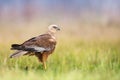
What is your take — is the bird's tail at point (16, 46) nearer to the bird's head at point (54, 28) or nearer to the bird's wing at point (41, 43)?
the bird's wing at point (41, 43)

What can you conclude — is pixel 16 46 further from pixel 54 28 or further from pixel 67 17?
pixel 67 17

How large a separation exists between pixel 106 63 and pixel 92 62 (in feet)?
0.24

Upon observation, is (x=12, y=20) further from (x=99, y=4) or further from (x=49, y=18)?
(x=99, y=4)

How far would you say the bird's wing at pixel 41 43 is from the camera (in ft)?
9.46

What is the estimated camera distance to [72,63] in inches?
118

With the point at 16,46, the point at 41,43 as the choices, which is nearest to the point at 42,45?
the point at 41,43

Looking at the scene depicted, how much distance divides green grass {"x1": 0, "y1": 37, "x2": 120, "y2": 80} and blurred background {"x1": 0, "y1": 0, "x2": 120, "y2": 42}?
0.06m

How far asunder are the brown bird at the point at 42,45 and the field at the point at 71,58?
0.04m

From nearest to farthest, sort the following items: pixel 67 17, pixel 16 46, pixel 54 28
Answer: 1. pixel 16 46
2. pixel 54 28
3. pixel 67 17

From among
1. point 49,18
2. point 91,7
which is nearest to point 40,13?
point 49,18

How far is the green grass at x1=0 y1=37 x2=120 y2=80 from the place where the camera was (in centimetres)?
289

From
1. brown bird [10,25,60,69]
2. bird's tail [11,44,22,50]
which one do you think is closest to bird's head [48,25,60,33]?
brown bird [10,25,60,69]

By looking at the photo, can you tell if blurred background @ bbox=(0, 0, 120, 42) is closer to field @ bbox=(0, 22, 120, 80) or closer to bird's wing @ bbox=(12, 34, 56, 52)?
field @ bbox=(0, 22, 120, 80)

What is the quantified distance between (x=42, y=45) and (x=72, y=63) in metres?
0.19
